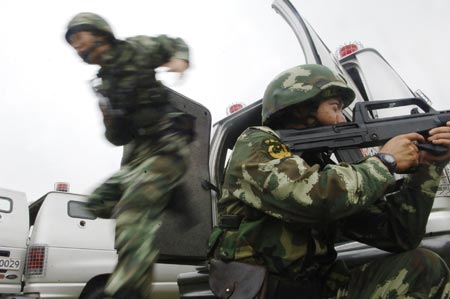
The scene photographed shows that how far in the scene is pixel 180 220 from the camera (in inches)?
97.6

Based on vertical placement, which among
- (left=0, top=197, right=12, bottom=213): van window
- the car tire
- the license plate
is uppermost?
(left=0, top=197, right=12, bottom=213): van window

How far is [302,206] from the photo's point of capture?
1403 mm

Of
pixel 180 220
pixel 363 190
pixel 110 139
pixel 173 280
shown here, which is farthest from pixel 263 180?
pixel 173 280

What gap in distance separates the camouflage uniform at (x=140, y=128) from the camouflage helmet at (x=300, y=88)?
403 millimetres

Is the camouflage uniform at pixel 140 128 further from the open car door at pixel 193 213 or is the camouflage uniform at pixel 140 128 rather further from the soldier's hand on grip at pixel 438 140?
the soldier's hand on grip at pixel 438 140

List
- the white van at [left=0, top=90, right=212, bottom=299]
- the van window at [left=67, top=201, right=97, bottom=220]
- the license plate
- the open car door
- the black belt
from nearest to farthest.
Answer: the black belt
the open car door
the white van at [left=0, top=90, right=212, bottom=299]
the license plate
the van window at [left=67, top=201, right=97, bottom=220]

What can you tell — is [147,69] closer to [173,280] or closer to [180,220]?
[180,220]

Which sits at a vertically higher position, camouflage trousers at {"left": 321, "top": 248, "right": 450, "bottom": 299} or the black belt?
the black belt

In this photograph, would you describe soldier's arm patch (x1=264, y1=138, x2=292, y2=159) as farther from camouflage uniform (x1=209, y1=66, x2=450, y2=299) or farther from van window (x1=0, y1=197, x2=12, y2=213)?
van window (x1=0, y1=197, x2=12, y2=213)

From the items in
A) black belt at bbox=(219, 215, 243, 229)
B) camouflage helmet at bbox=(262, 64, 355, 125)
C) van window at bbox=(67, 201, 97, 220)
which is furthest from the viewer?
van window at bbox=(67, 201, 97, 220)

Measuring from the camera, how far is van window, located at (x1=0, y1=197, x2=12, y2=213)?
5.35m

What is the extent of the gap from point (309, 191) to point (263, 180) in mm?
150

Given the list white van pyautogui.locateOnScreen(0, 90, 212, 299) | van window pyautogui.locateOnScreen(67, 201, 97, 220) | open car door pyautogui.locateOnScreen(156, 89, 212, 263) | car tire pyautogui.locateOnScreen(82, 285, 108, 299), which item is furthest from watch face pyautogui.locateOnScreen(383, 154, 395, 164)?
van window pyautogui.locateOnScreen(67, 201, 97, 220)

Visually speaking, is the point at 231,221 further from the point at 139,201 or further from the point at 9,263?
the point at 9,263
